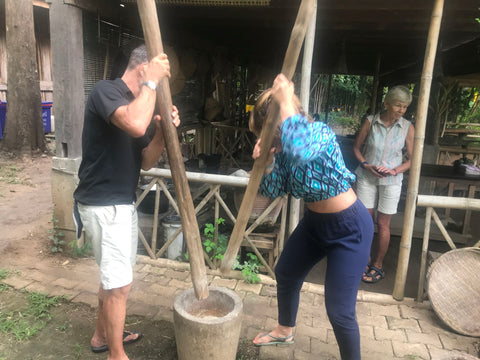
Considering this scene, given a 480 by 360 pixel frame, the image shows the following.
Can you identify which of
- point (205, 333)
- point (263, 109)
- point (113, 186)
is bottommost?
point (205, 333)

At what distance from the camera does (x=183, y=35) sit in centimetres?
553

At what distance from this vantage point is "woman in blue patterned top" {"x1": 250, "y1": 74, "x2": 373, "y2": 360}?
1.69 meters

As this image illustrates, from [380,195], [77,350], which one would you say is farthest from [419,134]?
[77,350]

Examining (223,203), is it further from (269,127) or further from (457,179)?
(457,179)

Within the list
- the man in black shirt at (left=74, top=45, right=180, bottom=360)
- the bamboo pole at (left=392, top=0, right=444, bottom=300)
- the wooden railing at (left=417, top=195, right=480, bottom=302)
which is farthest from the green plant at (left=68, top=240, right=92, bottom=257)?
the wooden railing at (left=417, top=195, right=480, bottom=302)

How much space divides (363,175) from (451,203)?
2.94ft

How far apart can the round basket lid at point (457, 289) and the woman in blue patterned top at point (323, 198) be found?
125 cm

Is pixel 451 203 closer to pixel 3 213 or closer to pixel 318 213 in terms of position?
pixel 318 213

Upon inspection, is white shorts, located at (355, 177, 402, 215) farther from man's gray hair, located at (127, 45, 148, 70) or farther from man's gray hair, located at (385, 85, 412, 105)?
man's gray hair, located at (127, 45, 148, 70)

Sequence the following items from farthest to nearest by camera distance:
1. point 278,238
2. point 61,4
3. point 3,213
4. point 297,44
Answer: point 3,213 < point 278,238 < point 61,4 < point 297,44

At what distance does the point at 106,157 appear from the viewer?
6.62ft

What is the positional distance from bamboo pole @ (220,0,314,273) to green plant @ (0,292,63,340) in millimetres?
1557

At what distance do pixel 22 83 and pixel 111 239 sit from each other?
7.46 meters

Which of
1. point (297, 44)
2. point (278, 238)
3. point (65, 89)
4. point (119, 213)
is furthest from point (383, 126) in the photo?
point (65, 89)
